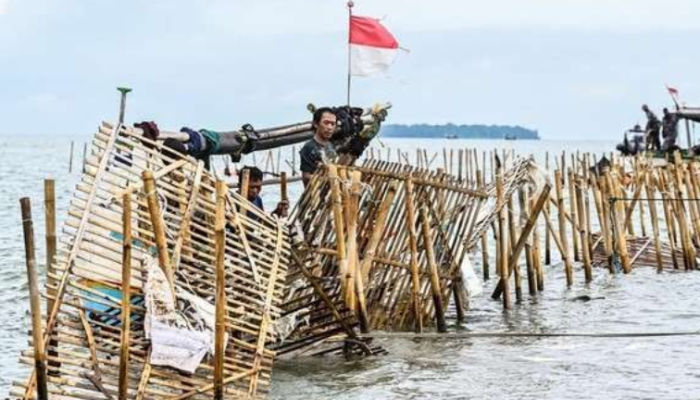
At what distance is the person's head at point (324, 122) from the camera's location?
1177 cm

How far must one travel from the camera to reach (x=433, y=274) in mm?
12406

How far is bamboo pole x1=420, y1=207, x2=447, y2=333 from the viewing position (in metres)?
12.4

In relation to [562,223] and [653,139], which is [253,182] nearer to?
[562,223]

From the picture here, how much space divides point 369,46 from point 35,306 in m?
7.60

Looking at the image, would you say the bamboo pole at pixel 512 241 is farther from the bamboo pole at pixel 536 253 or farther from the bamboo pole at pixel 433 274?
the bamboo pole at pixel 433 274

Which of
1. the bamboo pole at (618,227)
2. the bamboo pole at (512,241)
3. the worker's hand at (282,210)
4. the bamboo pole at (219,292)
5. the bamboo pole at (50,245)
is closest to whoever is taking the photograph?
the bamboo pole at (50,245)

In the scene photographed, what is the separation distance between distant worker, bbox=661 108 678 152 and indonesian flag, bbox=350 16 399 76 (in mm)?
27911

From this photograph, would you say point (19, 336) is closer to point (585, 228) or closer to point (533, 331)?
point (533, 331)

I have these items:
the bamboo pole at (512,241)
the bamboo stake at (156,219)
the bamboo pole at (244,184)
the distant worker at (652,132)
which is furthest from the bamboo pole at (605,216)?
the distant worker at (652,132)

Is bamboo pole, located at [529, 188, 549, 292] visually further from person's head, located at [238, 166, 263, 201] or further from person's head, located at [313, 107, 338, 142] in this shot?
person's head, located at [238, 166, 263, 201]

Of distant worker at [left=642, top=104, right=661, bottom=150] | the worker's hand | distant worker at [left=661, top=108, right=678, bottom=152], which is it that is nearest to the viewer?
the worker's hand

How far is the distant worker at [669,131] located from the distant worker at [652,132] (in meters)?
1.53

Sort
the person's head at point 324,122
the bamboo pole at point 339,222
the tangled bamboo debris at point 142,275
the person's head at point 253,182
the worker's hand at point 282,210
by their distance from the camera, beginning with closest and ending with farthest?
the tangled bamboo debris at point 142,275
the bamboo pole at point 339,222
the person's head at point 253,182
the worker's hand at point 282,210
the person's head at point 324,122

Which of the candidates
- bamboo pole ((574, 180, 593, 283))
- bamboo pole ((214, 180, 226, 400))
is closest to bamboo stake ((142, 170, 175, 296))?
bamboo pole ((214, 180, 226, 400))
